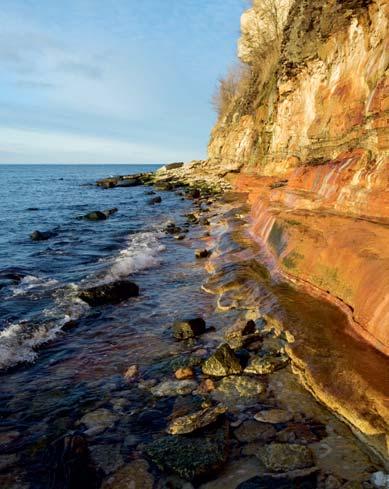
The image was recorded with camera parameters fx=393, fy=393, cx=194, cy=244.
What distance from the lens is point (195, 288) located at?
35.3 ft

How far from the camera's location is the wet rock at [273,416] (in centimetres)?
470

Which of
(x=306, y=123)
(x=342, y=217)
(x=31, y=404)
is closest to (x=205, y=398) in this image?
(x=31, y=404)

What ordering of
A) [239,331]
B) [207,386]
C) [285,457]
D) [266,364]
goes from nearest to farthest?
[285,457] → [207,386] → [266,364] → [239,331]

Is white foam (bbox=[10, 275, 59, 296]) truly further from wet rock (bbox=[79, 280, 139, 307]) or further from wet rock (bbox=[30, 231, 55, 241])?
wet rock (bbox=[30, 231, 55, 241])

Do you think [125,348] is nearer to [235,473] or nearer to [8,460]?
[8,460]

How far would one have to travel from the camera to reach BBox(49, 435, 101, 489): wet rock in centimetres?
392

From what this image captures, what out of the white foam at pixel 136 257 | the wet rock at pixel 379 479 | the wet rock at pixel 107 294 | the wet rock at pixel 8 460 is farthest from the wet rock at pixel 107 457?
the white foam at pixel 136 257

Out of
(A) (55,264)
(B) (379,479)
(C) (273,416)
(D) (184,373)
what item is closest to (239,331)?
(D) (184,373)

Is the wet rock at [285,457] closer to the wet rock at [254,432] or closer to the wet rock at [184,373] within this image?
the wet rock at [254,432]

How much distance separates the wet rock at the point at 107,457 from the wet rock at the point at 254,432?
1.34 metres

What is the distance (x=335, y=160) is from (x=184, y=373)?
9.88 metres

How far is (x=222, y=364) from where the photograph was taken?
593 cm

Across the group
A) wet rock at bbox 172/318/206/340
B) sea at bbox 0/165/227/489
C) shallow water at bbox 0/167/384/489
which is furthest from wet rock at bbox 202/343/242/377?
wet rock at bbox 172/318/206/340

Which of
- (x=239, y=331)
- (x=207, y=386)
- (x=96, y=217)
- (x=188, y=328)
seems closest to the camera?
(x=207, y=386)
